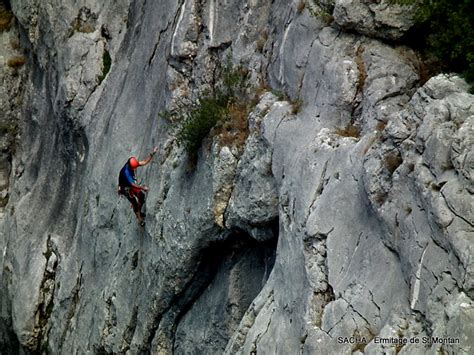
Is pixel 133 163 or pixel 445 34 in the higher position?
pixel 445 34

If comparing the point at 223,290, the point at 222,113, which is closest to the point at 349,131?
the point at 222,113

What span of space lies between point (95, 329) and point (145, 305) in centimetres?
332

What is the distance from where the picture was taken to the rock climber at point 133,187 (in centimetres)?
2156

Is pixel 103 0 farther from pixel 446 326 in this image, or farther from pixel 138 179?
pixel 446 326

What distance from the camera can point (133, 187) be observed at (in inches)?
866

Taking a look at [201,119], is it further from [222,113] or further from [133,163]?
[133,163]

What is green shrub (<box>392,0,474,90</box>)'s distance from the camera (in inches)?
538

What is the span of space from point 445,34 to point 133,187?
10421 mm

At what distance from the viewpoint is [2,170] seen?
33.8 metres

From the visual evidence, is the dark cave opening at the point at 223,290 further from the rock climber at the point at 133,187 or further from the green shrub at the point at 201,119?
the rock climber at the point at 133,187

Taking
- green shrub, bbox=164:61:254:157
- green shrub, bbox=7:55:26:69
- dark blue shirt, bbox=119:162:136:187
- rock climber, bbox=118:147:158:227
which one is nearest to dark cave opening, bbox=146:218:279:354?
green shrub, bbox=164:61:254:157

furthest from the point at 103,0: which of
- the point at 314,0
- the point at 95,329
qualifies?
the point at 314,0

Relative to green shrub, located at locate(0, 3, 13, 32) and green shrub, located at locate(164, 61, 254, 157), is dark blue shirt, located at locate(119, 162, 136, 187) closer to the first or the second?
green shrub, located at locate(164, 61, 254, 157)

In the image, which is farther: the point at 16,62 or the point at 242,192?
the point at 16,62
